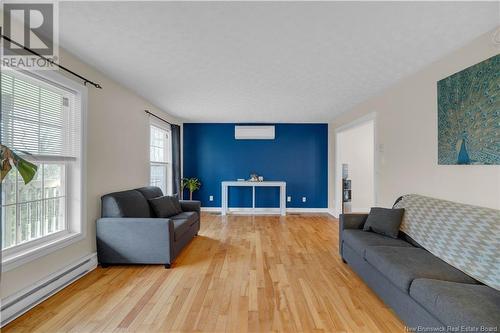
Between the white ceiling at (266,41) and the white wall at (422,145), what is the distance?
0.55 feet

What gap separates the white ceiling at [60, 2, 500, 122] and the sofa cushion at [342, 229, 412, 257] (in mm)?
1986

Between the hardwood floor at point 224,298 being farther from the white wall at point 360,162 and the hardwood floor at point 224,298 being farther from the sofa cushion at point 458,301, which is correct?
the white wall at point 360,162

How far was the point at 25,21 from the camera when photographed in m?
1.96

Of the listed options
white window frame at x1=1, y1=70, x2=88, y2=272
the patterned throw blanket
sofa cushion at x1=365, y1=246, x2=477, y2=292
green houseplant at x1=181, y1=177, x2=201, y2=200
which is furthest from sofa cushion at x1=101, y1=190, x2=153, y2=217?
the patterned throw blanket

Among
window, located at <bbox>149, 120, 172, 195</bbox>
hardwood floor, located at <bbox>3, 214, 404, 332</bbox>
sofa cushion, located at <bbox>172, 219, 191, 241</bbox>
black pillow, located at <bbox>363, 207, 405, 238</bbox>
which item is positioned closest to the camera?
hardwood floor, located at <bbox>3, 214, 404, 332</bbox>

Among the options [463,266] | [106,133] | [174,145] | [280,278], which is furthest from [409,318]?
[174,145]

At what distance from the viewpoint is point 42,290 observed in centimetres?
210

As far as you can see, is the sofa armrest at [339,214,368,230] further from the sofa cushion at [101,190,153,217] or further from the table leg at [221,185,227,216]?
the table leg at [221,185,227,216]

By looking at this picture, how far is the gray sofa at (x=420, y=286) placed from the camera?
1.32 meters

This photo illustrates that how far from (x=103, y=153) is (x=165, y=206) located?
3.92 ft

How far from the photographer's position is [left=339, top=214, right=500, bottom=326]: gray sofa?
4.34 feet

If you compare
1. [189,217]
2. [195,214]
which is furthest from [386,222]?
[195,214]

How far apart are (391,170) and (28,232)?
14.4 ft

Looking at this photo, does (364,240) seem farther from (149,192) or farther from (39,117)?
(39,117)
